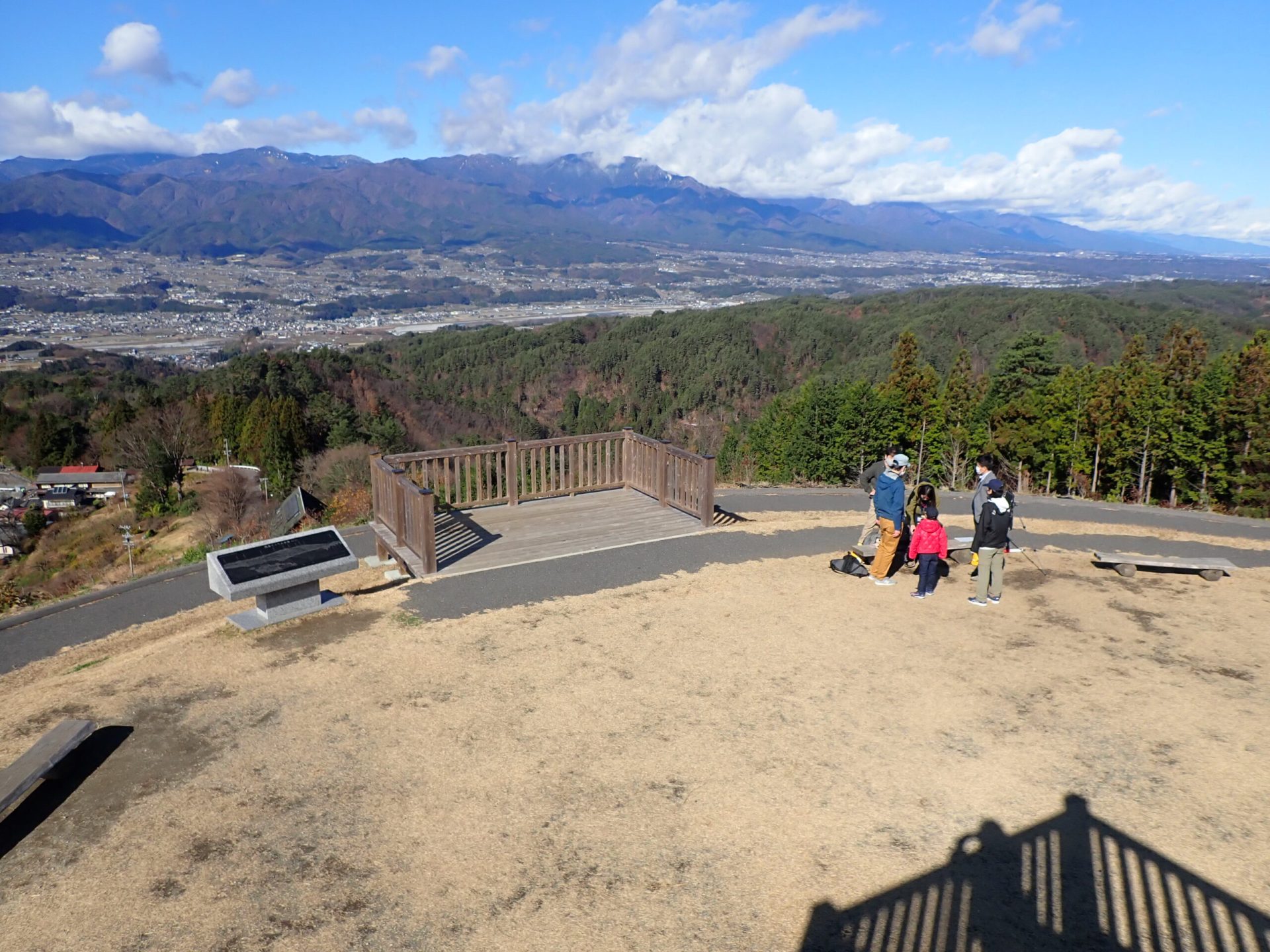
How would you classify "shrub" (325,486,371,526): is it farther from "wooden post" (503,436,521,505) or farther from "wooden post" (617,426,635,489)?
"wooden post" (617,426,635,489)

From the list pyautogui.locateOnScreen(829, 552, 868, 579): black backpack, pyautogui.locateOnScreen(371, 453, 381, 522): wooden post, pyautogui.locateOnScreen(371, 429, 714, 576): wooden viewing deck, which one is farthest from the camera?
pyautogui.locateOnScreen(371, 453, 381, 522): wooden post

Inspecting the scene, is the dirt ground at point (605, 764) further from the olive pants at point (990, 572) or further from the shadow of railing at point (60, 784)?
the olive pants at point (990, 572)

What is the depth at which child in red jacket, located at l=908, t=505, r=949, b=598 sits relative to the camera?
791cm

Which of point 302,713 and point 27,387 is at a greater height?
point 302,713

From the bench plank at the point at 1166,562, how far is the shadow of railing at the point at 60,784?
9.55 meters

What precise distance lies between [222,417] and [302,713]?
52091mm

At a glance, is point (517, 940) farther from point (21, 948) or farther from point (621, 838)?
point (21, 948)

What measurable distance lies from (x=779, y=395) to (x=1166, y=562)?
71.8 metres

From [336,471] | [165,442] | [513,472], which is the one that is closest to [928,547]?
[513,472]

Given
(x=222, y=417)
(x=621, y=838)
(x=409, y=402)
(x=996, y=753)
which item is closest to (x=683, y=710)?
(x=621, y=838)

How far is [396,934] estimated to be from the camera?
3.75 metres

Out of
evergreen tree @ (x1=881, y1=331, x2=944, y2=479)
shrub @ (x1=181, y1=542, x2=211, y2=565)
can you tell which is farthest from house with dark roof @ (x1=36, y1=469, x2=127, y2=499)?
evergreen tree @ (x1=881, y1=331, x2=944, y2=479)

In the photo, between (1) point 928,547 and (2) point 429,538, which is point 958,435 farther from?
(2) point 429,538

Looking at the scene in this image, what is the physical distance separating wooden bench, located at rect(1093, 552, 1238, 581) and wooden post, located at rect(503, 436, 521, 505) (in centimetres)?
721
